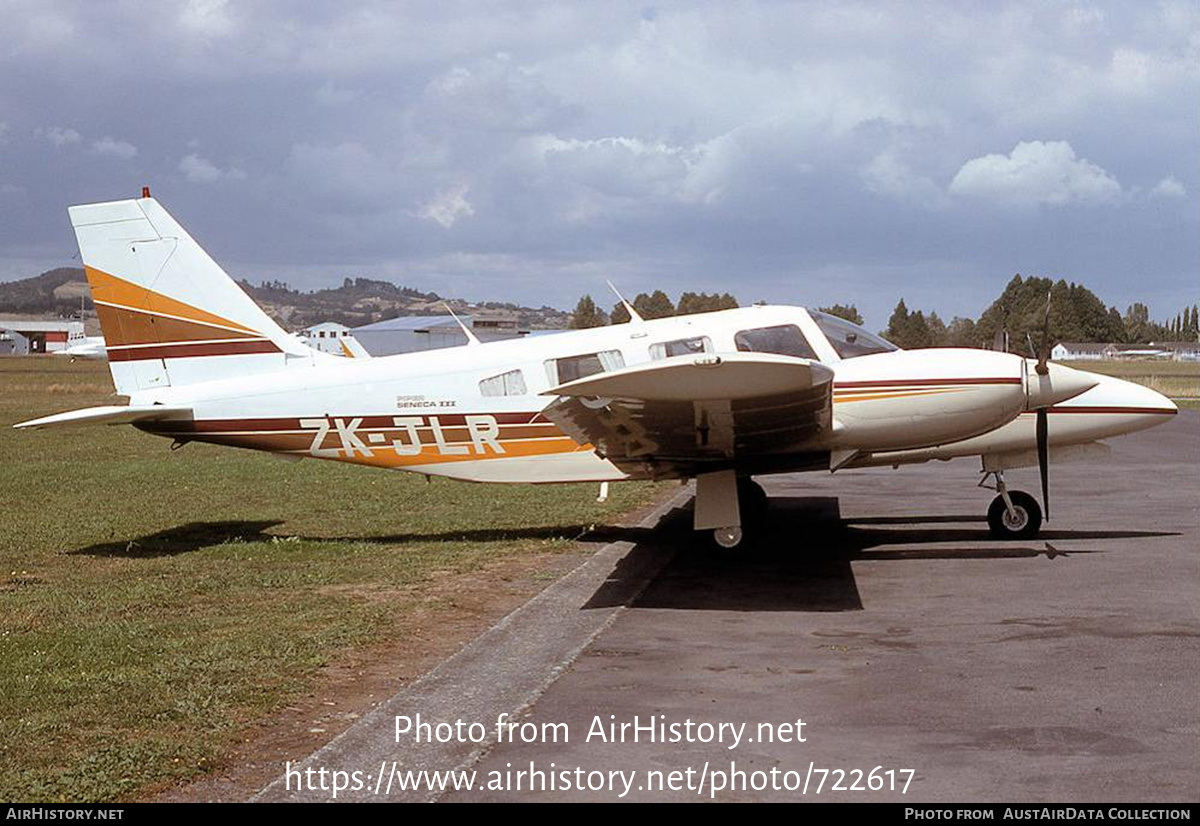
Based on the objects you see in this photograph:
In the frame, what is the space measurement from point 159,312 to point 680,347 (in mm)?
5843

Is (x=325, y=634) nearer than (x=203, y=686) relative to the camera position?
No

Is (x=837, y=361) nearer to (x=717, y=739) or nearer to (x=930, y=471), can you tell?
(x=717, y=739)

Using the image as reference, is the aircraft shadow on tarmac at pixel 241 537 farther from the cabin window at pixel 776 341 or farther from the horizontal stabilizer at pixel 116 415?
the cabin window at pixel 776 341

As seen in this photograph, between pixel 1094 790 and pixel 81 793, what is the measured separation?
4.26 metres

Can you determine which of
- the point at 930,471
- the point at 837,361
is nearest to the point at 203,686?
the point at 837,361

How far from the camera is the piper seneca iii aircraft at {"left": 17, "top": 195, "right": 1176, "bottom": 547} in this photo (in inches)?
442

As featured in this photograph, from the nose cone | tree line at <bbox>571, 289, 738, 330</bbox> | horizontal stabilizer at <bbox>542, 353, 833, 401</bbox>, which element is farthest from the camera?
tree line at <bbox>571, 289, 738, 330</bbox>

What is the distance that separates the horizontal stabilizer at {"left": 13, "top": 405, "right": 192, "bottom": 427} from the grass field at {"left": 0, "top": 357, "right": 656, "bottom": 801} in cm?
138

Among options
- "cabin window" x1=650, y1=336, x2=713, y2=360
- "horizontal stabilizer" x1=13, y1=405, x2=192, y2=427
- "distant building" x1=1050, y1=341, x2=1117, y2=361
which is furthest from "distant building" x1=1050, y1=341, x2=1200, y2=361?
"horizontal stabilizer" x1=13, y1=405, x2=192, y2=427

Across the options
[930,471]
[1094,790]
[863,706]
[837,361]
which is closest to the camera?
[1094,790]

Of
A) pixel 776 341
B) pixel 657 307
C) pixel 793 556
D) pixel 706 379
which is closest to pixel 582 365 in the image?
pixel 776 341

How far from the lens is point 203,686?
7.12 m

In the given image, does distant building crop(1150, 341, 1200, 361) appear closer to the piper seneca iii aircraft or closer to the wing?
the piper seneca iii aircraft

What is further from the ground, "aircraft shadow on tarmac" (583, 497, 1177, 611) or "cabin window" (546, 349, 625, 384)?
"cabin window" (546, 349, 625, 384)
